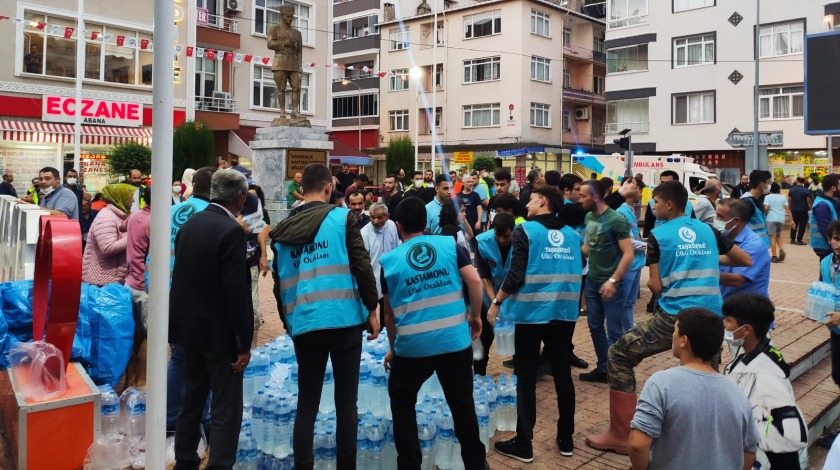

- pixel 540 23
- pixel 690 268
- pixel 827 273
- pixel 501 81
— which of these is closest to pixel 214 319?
pixel 690 268

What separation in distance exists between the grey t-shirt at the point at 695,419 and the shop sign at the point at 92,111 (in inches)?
908

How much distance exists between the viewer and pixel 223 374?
12.5ft

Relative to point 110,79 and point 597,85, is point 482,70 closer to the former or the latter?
point 597,85

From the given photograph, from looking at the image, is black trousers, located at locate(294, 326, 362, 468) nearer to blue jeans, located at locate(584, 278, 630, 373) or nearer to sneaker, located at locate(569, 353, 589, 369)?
blue jeans, located at locate(584, 278, 630, 373)

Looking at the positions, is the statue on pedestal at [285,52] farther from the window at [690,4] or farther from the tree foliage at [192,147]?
the window at [690,4]

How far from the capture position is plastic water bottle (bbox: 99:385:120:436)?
450 cm

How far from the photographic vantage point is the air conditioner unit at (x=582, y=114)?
134 feet

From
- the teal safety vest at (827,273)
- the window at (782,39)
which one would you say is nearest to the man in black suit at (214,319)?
the teal safety vest at (827,273)

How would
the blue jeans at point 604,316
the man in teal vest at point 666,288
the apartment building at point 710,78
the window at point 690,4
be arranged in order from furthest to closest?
the window at point 690,4 → the apartment building at point 710,78 → the blue jeans at point 604,316 → the man in teal vest at point 666,288

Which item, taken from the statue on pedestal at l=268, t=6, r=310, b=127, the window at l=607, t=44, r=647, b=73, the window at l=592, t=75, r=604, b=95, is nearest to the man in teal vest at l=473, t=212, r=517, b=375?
the statue on pedestal at l=268, t=6, r=310, b=127

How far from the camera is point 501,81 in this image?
37062 millimetres

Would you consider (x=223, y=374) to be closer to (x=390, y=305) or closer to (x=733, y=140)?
(x=390, y=305)

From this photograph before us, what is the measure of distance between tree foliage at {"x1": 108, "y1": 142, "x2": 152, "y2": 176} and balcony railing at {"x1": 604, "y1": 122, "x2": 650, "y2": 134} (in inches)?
970

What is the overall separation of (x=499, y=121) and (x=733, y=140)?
508 inches
